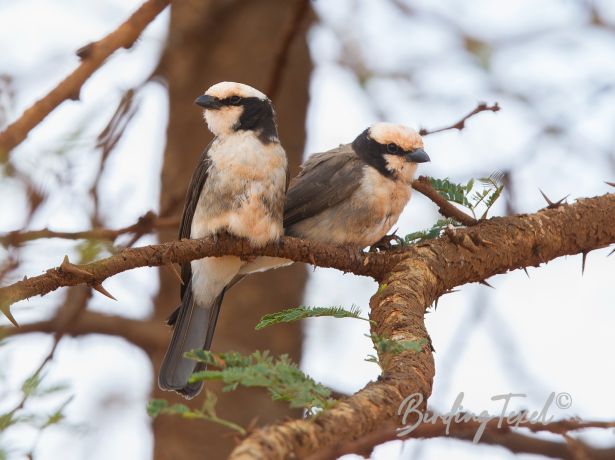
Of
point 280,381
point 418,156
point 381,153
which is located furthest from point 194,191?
point 280,381

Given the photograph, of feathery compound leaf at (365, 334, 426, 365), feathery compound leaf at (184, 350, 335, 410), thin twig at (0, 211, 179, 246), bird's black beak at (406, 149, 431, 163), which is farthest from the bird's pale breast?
feathery compound leaf at (184, 350, 335, 410)

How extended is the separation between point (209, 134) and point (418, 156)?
1753 mm

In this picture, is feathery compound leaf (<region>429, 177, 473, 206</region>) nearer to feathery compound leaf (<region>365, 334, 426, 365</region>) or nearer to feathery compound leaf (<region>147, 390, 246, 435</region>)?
feathery compound leaf (<region>365, 334, 426, 365</region>)

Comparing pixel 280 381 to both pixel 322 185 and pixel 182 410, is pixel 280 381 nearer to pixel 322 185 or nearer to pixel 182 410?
pixel 182 410

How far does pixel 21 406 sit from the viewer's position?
8.50 ft

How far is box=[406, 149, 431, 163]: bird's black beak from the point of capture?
480cm

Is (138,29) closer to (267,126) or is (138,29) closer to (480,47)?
(267,126)

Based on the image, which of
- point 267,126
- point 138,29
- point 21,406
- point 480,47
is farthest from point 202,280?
point 480,47

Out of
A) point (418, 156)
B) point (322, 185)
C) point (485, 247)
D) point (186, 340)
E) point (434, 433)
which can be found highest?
point (418, 156)

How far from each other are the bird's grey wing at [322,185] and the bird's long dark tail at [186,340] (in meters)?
0.59

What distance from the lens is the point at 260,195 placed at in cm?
417

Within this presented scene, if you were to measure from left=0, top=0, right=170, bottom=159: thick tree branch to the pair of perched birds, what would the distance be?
0.98 meters

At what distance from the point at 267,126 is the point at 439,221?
0.99 metres

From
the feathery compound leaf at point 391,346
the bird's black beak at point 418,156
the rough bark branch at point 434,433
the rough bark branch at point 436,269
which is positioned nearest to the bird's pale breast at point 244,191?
the rough bark branch at point 436,269
